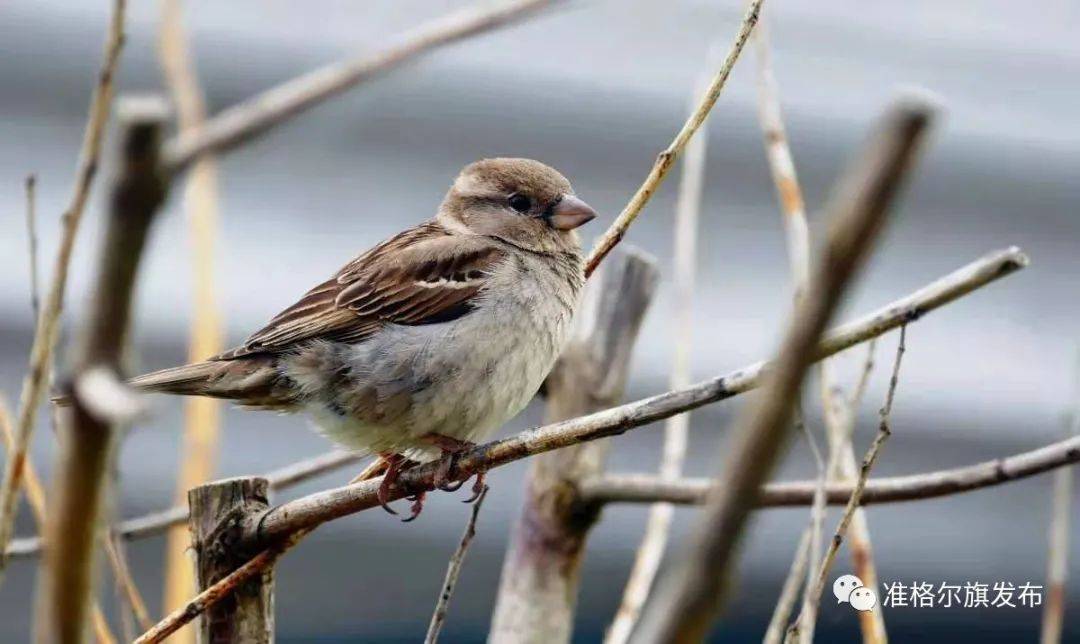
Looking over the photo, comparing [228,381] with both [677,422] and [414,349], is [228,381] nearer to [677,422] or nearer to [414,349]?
[414,349]

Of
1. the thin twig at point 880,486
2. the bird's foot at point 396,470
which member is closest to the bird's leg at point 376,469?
the bird's foot at point 396,470

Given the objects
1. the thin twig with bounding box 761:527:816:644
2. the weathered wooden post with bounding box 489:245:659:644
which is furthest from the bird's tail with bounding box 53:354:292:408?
the thin twig with bounding box 761:527:816:644

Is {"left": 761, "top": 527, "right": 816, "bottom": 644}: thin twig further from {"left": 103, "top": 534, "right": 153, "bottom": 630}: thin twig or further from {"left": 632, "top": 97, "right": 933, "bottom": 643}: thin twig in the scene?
{"left": 103, "top": 534, "right": 153, "bottom": 630}: thin twig

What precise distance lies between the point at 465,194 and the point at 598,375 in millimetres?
796

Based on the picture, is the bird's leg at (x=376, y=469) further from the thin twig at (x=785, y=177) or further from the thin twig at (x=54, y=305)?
the thin twig at (x=54, y=305)

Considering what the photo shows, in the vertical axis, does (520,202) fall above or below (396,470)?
above

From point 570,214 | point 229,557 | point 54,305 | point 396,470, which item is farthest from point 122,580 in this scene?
point 570,214

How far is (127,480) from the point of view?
4.96m

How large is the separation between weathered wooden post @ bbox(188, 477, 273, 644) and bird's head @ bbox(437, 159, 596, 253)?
4.76 ft

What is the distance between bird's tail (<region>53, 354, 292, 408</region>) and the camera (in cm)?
286

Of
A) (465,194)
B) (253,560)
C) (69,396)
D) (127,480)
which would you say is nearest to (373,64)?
(69,396)

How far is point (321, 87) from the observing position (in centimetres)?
105

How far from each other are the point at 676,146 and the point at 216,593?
1019mm

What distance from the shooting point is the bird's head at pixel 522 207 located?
11.3 ft
